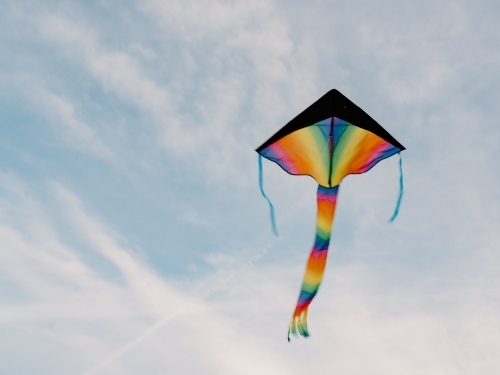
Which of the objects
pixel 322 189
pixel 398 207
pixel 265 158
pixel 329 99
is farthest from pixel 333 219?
pixel 329 99

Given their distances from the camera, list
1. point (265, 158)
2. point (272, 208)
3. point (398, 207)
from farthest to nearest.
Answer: point (265, 158), point (398, 207), point (272, 208)

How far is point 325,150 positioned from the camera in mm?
9609

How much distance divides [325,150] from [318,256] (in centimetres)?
252

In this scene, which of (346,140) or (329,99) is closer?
(329,99)

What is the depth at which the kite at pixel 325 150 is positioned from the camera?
28.9 feet

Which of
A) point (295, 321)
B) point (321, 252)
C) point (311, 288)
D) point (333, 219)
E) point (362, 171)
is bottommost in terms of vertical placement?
point (295, 321)

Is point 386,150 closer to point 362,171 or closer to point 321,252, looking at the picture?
point 362,171

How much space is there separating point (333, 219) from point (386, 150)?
2.13 meters

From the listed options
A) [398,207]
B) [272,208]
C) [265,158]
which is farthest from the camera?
[265,158]

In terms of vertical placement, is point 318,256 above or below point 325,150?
below

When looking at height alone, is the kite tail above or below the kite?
below

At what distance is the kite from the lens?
8.82 metres

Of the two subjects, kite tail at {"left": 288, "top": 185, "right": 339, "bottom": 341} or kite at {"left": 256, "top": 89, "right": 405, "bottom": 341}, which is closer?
kite tail at {"left": 288, "top": 185, "right": 339, "bottom": 341}

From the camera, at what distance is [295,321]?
8430 mm
